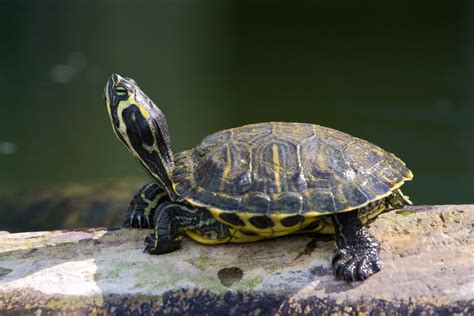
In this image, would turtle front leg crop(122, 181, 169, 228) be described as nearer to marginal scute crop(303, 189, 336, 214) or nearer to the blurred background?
marginal scute crop(303, 189, 336, 214)

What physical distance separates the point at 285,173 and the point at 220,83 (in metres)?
9.14

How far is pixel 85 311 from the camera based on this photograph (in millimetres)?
2939

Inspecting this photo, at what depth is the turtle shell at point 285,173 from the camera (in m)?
3.05

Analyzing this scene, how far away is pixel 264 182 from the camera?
311 centimetres

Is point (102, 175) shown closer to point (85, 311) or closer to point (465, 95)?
point (85, 311)

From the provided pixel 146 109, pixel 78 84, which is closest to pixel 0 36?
pixel 78 84

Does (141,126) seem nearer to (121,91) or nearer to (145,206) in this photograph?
(121,91)

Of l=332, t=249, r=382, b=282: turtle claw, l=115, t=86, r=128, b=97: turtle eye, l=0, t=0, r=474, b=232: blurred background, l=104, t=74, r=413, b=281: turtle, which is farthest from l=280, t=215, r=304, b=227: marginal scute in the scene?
l=0, t=0, r=474, b=232: blurred background

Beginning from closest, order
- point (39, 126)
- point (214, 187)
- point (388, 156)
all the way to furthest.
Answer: point (214, 187)
point (388, 156)
point (39, 126)

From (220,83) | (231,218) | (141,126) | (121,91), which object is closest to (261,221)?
(231,218)

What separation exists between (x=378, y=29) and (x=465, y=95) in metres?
6.06

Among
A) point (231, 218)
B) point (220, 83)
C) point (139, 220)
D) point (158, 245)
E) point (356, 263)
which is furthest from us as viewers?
point (220, 83)

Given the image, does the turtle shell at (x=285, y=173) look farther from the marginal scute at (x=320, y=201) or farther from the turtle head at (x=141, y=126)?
the turtle head at (x=141, y=126)

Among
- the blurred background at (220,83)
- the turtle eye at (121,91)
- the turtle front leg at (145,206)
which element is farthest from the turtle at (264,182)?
the blurred background at (220,83)
